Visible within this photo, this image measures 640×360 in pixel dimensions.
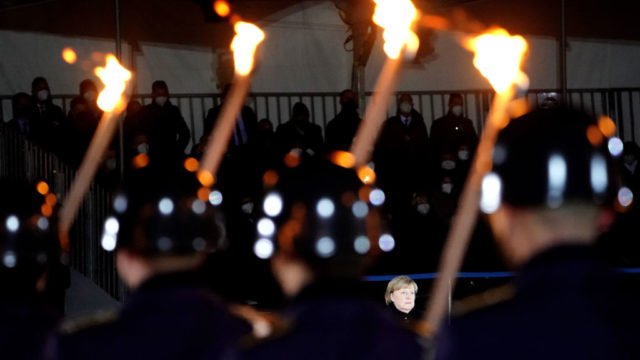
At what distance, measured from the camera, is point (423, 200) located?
14.1 m

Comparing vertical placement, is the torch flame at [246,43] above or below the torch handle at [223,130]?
above

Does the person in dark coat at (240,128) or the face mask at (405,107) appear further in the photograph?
the face mask at (405,107)

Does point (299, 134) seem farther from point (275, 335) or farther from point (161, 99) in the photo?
point (275, 335)

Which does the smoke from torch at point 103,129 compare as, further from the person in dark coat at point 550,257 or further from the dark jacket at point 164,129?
the person in dark coat at point 550,257

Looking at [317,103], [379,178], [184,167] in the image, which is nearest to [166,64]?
[317,103]

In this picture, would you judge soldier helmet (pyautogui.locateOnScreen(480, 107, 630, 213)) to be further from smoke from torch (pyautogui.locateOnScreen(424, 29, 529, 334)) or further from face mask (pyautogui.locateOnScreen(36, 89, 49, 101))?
face mask (pyautogui.locateOnScreen(36, 89, 49, 101))

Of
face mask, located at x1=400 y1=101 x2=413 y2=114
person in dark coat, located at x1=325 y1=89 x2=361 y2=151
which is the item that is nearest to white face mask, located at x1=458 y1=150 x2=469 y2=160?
face mask, located at x1=400 y1=101 x2=413 y2=114

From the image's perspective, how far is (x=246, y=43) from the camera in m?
15.4

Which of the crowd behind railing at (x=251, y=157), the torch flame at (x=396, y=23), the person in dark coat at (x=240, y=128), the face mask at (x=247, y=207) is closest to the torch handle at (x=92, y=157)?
the crowd behind railing at (x=251, y=157)

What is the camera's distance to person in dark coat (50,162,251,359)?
3.37 metres

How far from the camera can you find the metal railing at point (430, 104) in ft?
53.7

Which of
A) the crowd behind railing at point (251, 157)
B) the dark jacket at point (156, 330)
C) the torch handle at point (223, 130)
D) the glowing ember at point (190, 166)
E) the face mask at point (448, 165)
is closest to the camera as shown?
the dark jacket at point (156, 330)

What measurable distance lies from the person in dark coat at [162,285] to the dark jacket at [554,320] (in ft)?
2.83

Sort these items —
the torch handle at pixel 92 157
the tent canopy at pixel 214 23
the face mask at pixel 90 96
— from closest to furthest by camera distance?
the torch handle at pixel 92 157 < the face mask at pixel 90 96 < the tent canopy at pixel 214 23
